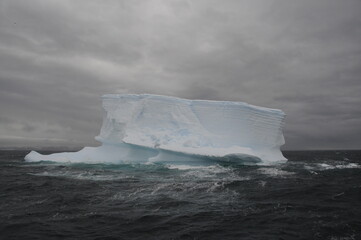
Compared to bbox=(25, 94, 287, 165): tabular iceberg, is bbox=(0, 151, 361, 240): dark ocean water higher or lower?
lower

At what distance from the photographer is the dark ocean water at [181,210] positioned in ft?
20.1

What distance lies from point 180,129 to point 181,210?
14547 millimetres

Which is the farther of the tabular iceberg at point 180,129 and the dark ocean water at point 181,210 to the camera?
the tabular iceberg at point 180,129

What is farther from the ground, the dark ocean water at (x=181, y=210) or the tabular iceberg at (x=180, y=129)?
the tabular iceberg at (x=180, y=129)

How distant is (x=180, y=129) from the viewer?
2234 cm

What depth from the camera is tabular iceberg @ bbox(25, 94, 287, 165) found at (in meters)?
21.5

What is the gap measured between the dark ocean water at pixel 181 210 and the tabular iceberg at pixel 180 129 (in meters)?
9.25

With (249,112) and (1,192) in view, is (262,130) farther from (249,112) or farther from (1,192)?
(1,192)

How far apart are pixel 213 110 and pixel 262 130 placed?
13.5 feet

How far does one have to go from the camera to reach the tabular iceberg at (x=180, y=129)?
70.7 feet

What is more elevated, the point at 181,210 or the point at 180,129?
the point at 180,129

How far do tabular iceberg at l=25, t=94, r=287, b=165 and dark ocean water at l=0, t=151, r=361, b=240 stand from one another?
9.25 m

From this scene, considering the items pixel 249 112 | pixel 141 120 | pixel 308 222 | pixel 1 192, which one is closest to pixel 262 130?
pixel 249 112

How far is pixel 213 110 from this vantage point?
23281 millimetres
